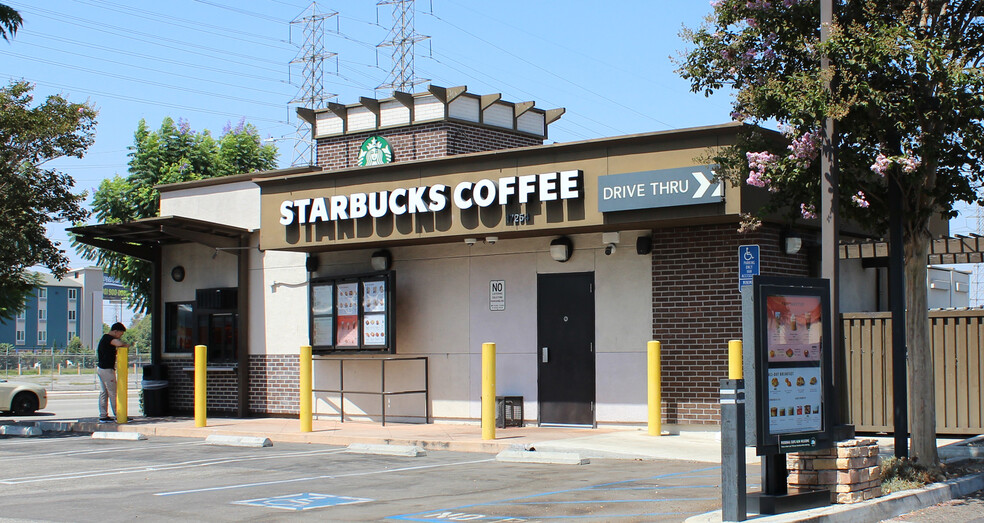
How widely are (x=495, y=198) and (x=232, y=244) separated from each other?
287 inches

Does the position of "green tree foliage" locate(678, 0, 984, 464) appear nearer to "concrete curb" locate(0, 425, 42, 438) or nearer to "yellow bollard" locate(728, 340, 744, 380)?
"yellow bollard" locate(728, 340, 744, 380)

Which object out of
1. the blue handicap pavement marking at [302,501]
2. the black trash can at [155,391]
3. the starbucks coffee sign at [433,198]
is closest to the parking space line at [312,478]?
the blue handicap pavement marking at [302,501]

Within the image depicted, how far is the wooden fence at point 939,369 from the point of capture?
14938mm

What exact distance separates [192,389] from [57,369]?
35700 mm

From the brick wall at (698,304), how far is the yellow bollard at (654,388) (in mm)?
769

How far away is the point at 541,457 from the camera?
43.8 ft

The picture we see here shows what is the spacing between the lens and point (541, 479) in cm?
1170

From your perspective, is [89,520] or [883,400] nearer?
[89,520]

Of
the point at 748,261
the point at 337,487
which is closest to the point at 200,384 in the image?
the point at 337,487

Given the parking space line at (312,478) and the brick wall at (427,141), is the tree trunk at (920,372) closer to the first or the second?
the parking space line at (312,478)

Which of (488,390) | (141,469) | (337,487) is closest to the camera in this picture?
(337,487)

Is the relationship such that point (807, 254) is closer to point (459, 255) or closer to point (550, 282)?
point (550, 282)

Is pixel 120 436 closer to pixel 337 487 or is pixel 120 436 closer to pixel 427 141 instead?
pixel 337 487

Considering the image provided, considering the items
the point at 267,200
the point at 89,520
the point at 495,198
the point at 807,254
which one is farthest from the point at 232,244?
the point at 89,520
